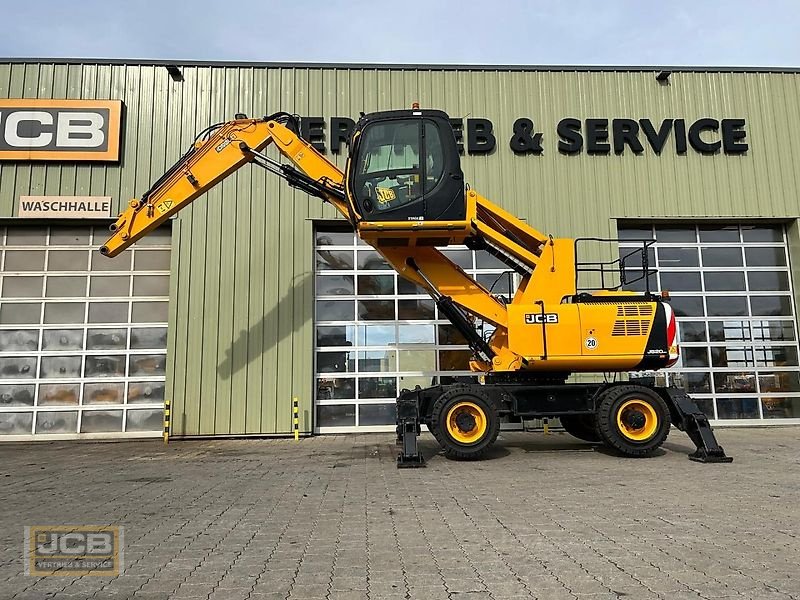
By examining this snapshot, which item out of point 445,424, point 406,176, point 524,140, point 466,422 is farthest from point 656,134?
point 445,424

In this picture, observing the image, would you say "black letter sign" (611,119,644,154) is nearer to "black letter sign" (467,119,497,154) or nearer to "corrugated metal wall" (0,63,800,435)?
"corrugated metal wall" (0,63,800,435)

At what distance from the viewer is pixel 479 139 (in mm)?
13703

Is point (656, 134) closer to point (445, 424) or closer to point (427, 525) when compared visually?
point (445, 424)

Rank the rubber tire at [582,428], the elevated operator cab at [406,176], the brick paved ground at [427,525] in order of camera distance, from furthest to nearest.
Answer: the rubber tire at [582,428] < the elevated operator cab at [406,176] < the brick paved ground at [427,525]

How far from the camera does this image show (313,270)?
13.1 metres

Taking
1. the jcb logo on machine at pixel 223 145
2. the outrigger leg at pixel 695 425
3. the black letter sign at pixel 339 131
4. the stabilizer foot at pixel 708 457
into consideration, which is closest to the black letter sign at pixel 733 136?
the outrigger leg at pixel 695 425

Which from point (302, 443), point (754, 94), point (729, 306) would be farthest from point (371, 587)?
point (754, 94)

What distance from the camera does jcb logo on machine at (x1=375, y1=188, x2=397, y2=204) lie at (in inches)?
323

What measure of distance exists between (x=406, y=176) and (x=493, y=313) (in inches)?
98.9

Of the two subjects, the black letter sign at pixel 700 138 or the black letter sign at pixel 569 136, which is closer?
the black letter sign at pixel 569 136

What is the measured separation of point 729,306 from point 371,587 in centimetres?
1327

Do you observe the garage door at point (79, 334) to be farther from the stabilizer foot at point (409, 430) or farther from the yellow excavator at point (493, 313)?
the stabilizer foot at point (409, 430)

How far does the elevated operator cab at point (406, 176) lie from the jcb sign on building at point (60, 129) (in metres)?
7.82

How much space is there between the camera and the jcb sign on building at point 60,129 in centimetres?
1317
